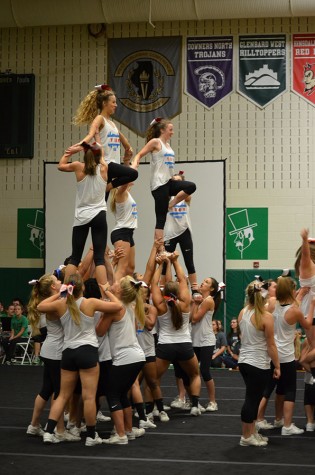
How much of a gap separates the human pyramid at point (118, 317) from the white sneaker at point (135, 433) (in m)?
0.01

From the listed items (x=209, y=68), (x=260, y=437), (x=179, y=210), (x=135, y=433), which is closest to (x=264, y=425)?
(x=260, y=437)

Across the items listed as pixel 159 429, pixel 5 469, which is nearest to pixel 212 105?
pixel 159 429

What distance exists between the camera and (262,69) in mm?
18234

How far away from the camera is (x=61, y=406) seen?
7.34 meters

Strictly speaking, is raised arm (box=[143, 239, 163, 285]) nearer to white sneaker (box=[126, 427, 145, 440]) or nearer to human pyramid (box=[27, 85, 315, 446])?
human pyramid (box=[27, 85, 315, 446])

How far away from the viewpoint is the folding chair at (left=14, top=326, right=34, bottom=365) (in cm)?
1653

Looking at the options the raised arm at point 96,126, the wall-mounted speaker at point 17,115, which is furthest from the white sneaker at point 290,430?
the wall-mounted speaker at point 17,115

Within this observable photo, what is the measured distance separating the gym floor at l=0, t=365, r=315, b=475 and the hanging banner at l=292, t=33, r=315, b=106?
398 inches

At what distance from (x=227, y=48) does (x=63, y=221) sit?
5556mm

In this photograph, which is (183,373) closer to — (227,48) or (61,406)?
(61,406)

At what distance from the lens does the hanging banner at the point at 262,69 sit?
18219 mm

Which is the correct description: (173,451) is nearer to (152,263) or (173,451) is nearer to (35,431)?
(35,431)

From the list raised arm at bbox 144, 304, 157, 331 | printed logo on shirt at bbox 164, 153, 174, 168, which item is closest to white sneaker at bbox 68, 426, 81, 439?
raised arm at bbox 144, 304, 157, 331

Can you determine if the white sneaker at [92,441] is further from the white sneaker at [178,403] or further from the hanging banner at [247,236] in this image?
the hanging banner at [247,236]
